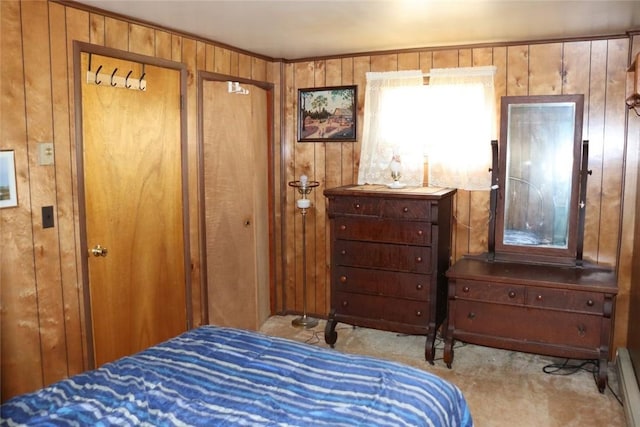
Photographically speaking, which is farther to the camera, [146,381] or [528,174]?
[528,174]

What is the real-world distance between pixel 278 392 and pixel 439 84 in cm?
286

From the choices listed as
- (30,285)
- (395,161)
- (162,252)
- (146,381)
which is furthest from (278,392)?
(395,161)

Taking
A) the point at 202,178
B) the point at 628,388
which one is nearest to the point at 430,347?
the point at 628,388

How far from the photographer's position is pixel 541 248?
3.72m

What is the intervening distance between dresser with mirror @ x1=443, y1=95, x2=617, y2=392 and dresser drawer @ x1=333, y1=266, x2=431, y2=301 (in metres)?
0.21

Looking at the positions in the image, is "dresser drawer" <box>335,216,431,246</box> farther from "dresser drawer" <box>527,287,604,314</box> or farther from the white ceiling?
the white ceiling

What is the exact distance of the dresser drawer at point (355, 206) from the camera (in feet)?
12.2

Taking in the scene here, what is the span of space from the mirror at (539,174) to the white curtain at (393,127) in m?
0.65

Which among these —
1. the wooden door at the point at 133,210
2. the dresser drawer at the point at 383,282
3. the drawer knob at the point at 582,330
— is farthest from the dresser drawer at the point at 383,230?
the wooden door at the point at 133,210

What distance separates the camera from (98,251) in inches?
118

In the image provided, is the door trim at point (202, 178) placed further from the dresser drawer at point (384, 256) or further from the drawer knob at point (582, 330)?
the drawer knob at point (582, 330)

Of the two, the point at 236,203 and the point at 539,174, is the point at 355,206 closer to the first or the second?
the point at 236,203

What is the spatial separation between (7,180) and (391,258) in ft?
7.81

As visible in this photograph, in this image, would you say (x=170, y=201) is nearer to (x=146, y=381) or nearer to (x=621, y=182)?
(x=146, y=381)
